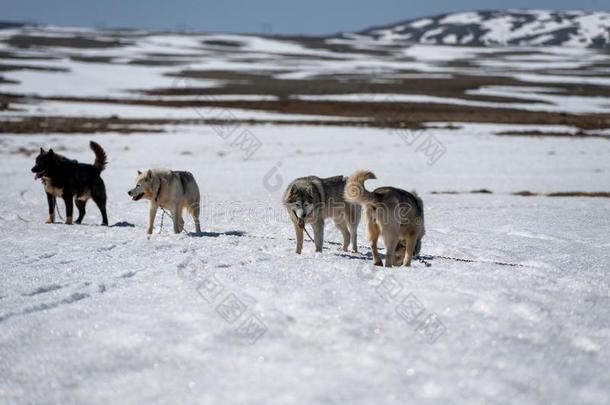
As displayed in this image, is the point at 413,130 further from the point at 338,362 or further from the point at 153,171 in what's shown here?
the point at 338,362

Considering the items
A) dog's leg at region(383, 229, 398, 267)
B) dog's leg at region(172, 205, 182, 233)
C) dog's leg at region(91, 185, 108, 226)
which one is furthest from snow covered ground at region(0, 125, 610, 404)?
dog's leg at region(91, 185, 108, 226)

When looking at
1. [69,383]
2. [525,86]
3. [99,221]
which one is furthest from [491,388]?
[525,86]

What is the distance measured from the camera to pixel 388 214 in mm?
7297

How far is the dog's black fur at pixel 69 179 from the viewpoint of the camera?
36.8 ft

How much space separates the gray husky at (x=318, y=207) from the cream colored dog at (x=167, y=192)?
2.71 metres

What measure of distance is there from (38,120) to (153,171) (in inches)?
1123

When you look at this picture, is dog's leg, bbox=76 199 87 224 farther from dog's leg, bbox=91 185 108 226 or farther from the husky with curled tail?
the husky with curled tail

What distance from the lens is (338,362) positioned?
4348mm

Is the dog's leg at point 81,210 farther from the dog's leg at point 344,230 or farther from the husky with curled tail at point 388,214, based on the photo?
the husky with curled tail at point 388,214

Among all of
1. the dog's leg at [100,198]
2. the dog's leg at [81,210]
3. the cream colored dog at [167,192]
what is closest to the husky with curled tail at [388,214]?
the cream colored dog at [167,192]

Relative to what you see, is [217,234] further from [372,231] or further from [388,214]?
[388,214]

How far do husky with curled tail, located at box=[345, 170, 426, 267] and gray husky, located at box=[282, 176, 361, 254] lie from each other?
113cm

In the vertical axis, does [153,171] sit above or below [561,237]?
above

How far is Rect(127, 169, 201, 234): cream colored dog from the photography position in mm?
9883
